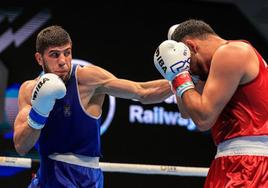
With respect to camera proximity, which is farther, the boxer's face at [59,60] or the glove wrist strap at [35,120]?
the boxer's face at [59,60]

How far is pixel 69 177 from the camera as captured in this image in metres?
2.99

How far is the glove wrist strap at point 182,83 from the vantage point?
7.31 feet

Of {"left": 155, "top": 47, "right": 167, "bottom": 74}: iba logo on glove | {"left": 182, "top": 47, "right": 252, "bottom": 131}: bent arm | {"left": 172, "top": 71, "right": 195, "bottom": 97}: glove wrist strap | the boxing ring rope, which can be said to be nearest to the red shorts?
{"left": 182, "top": 47, "right": 252, "bottom": 131}: bent arm

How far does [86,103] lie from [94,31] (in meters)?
3.58

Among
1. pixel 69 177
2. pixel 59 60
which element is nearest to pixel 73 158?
pixel 69 177

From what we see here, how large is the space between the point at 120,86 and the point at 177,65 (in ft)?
3.14

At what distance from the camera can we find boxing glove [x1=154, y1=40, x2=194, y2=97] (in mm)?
2250

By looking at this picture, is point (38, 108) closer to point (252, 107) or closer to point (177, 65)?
point (177, 65)

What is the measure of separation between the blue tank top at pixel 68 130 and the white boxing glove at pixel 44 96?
0.87 feet

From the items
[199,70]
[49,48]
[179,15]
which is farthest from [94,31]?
[199,70]

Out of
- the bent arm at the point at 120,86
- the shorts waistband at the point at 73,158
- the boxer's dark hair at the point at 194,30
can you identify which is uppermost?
the boxer's dark hair at the point at 194,30

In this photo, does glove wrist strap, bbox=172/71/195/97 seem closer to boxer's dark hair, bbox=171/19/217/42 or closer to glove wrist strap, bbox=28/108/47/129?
boxer's dark hair, bbox=171/19/217/42

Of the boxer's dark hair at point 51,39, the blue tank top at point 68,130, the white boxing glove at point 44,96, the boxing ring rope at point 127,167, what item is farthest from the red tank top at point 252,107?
the boxing ring rope at point 127,167

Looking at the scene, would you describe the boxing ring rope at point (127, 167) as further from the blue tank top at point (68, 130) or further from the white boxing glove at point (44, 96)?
the white boxing glove at point (44, 96)
